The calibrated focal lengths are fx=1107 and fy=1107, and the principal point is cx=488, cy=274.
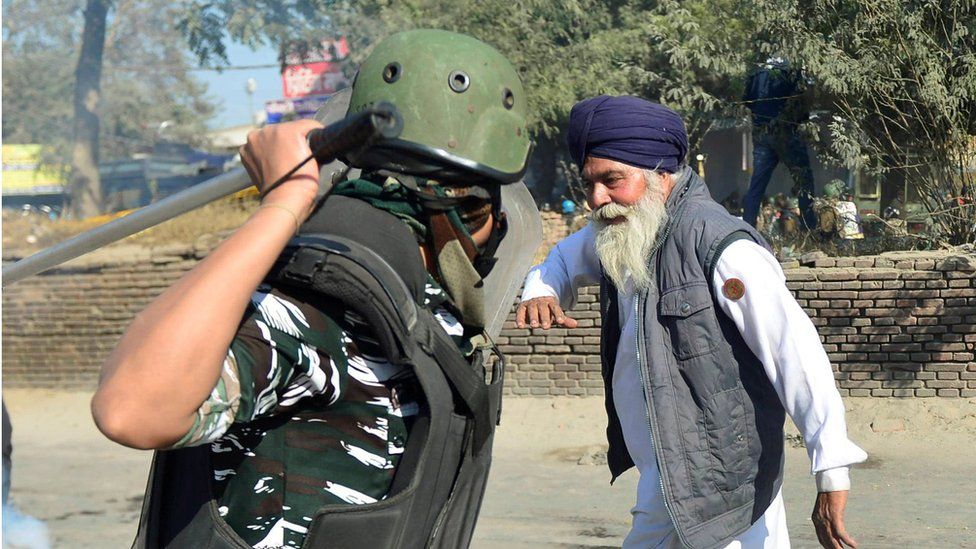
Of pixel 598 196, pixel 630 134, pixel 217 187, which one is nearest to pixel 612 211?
pixel 598 196

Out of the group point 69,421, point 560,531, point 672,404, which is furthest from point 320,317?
point 69,421

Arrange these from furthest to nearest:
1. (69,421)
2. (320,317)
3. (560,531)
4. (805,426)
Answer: (69,421), (560,531), (805,426), (320,317)

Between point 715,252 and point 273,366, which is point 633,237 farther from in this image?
point 273,366

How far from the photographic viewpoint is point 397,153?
1655 mm

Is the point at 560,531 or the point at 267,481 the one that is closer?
the point at 267,481

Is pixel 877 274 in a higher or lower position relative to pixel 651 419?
higher

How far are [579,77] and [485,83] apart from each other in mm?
12024

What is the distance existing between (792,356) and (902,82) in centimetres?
716

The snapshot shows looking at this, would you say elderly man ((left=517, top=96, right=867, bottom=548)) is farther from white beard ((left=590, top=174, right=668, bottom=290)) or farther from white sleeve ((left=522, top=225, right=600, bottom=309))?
white sleeve ((left=522, top=225, right=600, bottom=309))

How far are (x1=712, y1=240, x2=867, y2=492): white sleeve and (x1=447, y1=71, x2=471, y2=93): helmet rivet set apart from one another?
50.7 inches

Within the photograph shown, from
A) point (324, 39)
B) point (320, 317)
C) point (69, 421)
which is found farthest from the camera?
point (324, 39)

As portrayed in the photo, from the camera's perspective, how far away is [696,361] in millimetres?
2826

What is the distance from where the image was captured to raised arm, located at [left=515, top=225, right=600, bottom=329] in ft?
11.1

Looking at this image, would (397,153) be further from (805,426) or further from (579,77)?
(579,77)
